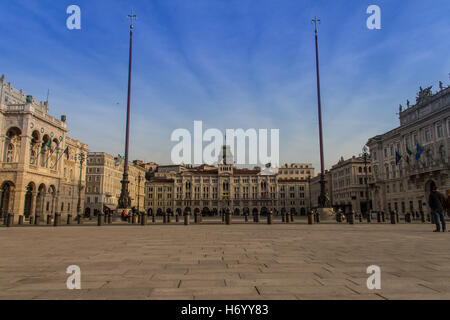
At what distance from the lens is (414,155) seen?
52.4 meters

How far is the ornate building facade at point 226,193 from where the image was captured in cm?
11006

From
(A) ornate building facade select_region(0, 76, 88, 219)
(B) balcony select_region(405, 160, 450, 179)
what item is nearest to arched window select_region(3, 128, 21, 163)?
(A) ornate building facade select_region(0, 76, 88, 219)

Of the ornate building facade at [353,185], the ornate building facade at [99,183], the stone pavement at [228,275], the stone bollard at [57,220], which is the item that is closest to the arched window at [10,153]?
the stone bollard at [57,220]

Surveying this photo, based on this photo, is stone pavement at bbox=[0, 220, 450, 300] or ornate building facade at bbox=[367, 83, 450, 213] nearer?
stone pavement at bbox=[0, 220, 450, 300]

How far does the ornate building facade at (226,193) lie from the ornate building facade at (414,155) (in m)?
46.4

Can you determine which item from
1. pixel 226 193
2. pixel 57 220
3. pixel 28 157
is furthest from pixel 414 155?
pixel 226 193

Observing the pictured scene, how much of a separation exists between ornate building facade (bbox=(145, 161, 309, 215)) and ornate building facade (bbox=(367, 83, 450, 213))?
46.4 m

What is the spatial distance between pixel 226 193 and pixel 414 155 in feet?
224

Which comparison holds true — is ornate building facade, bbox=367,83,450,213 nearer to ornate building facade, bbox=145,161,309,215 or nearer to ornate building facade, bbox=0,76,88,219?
ornate building facade, bbox=145,161,309,215

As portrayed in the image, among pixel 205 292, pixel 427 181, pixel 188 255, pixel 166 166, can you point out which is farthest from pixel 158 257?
pixel 166 166

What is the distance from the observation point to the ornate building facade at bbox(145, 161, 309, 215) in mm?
110062

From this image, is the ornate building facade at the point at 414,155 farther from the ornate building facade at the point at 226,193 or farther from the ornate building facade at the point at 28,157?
the ornate building facade at the point at 28,157
